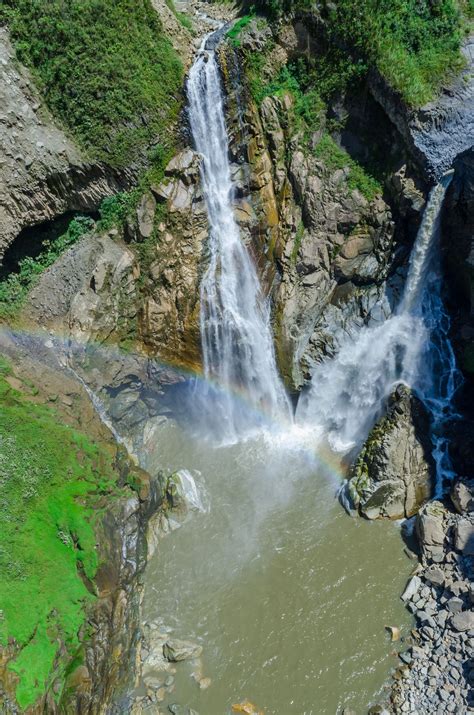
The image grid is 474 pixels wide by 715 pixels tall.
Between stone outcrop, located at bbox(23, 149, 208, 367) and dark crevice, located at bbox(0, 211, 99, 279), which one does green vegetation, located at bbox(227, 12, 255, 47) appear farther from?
dark crevice, located at bbox(0, 211, 99, 279)

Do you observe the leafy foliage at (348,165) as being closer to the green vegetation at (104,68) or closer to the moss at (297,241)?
the moss at (297,241)

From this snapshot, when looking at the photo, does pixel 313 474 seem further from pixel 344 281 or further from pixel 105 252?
pixel 105 252

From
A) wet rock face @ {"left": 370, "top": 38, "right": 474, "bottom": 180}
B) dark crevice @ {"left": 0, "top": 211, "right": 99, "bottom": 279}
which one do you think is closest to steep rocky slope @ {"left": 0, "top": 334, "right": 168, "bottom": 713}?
dark crevice @ {"left": 0, "top": 211, "right": 99, "bottom": 279}

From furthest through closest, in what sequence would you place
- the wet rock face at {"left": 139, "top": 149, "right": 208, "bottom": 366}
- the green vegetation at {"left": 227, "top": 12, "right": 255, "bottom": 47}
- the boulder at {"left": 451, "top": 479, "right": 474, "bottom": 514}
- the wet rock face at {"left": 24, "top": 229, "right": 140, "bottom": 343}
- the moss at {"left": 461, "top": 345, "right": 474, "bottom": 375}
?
the green vegetation at {"left": 227, "top": 12, "right": 255, "bottom": 47} → the wet rock face at {"left": 139, "top": 149, "right": 208, "bottom": 366} → the wet rock face at {"left": 24, "top": 229, "right": 140, "bottom": 343} → the moss at {"left": 461, "top": 345, "right": 474, "bottom": 375} → the boulder at {"left": 451, "top": 479, "right": 474, "bottom": 514}

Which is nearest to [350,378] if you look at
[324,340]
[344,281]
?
[324,340]

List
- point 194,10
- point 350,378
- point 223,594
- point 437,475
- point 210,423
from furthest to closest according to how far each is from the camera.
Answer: point 194,10 → point 210,423 → point 350,378 → point 437,475 → point 223,594

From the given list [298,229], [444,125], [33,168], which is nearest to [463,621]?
[298,229]
